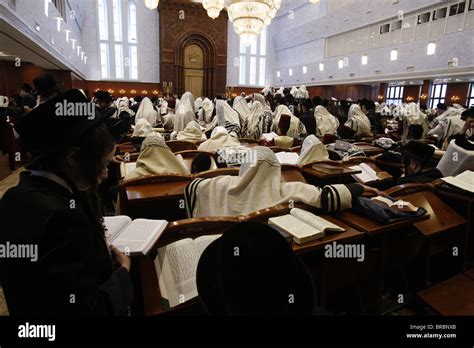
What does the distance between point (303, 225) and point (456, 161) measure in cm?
249

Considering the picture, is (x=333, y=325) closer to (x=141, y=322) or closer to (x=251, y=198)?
(x=141, y=322)

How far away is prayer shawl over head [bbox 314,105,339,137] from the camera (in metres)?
7.41

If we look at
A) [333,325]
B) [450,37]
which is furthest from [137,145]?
[450,37]

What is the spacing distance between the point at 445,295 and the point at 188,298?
1.94 metres

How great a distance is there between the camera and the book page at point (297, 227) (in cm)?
176

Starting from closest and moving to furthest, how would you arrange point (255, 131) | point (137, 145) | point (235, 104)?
point (137, 145) < point (255, 131) < point (235, 104)

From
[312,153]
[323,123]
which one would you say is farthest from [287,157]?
[323,123]

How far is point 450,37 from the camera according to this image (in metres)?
12.4

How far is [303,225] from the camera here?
1885 millimetres

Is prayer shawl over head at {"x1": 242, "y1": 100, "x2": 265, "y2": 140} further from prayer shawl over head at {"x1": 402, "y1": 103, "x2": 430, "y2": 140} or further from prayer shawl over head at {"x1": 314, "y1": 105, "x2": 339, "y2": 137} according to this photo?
prayer shawl over head at {"x1": 402, "y1": 103, "x2": 430, "y2": 140}

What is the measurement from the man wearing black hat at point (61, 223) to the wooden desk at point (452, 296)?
6.89 ft

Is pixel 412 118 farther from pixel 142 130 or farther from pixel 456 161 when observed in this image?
pixel 142 130

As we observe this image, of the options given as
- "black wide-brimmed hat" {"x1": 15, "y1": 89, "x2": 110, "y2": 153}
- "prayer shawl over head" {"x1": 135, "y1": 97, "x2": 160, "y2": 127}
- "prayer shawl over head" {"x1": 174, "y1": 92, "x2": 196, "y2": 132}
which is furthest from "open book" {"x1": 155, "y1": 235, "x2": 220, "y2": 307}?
"prayer shawl over head" {"x1": 135, "y1": 97, "x2": 160, "y2": 127}

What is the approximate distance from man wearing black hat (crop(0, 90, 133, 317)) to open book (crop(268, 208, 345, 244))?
3.05ft
